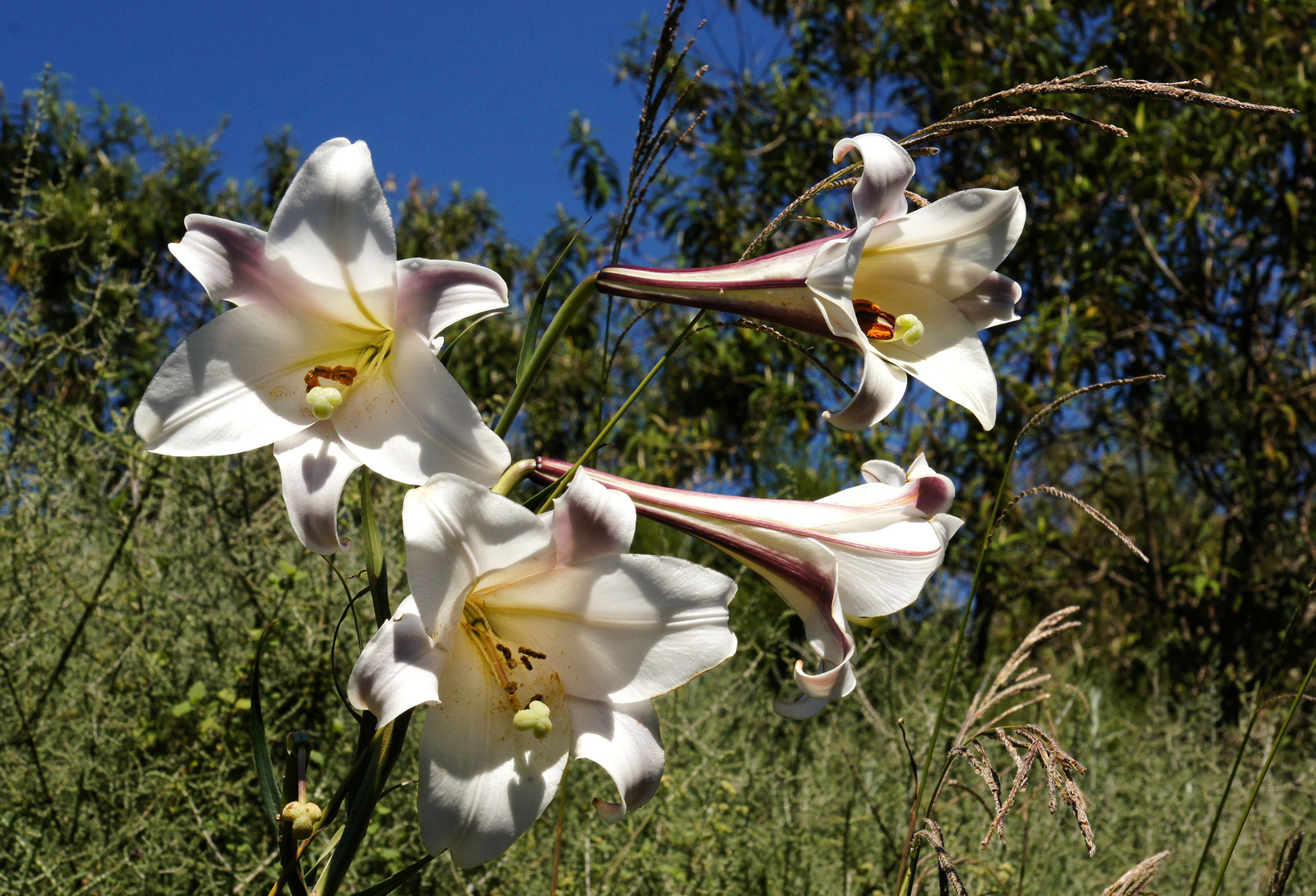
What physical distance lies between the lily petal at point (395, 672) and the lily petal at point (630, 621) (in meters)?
0.16

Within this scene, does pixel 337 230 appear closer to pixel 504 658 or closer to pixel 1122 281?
pixel 504 658

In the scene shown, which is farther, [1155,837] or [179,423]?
[1155,837]

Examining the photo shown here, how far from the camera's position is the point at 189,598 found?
2.14 meters

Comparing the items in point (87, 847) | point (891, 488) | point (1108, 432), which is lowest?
point (1108, 432)

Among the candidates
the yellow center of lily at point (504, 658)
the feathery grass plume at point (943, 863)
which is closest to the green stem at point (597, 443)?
the yellow center of lily at point (504, 658)

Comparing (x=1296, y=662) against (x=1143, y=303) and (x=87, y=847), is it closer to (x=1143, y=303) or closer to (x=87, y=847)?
(x=1143, y=303)

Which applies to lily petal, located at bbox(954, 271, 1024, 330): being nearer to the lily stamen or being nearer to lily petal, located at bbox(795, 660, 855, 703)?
the lily stamen

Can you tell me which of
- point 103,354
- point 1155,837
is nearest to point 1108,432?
point 1155,837

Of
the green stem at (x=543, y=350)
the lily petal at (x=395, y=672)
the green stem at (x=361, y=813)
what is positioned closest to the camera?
the lily petal at (x=395, y=672)

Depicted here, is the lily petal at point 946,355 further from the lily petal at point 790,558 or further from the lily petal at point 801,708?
the lily petal at point 801,708

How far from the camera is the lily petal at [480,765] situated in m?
0.82

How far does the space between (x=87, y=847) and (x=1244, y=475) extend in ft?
14.3

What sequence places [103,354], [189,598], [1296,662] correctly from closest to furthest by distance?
[103,354] → [189,598] → [1296,662]

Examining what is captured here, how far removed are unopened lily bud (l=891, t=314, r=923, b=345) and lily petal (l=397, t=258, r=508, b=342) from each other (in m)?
0.40
